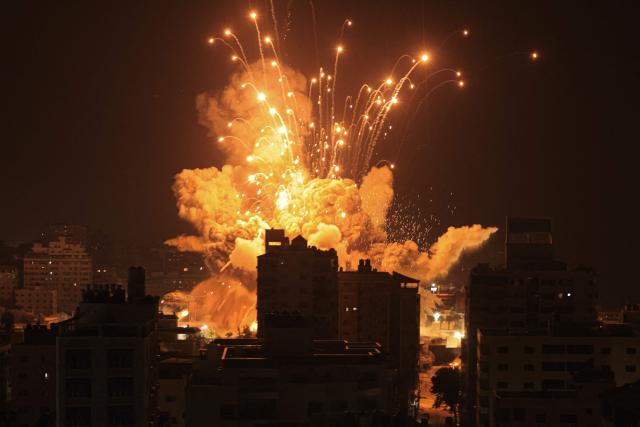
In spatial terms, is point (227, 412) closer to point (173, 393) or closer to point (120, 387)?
point (120, 387)

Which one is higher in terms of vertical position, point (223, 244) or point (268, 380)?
point (223, 244)

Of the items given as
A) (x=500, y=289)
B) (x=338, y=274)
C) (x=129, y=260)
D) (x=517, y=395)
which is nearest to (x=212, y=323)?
(x=338, y=274)

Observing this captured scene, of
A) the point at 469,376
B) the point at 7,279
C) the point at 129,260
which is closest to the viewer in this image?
the point at 469,376

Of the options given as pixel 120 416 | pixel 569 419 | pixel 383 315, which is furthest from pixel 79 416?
pixel 383 315

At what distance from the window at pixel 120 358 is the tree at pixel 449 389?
70.7ft

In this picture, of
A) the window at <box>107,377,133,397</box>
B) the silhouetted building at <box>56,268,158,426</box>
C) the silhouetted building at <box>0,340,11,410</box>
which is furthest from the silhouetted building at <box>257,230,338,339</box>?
the window at <box>107,377,133,397</box>

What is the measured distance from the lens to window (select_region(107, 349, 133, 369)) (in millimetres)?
24500

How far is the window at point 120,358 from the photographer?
80.4 ft

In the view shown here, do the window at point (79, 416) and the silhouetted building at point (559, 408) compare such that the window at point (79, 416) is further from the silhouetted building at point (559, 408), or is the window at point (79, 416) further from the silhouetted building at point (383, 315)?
the silhouetted building at point (383, 315)

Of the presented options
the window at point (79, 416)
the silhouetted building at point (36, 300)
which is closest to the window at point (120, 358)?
the window at point (79, 416)

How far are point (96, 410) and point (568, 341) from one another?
19221 mm

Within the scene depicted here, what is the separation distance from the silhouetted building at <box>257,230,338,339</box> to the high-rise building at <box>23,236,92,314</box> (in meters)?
56.0

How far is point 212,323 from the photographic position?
6575 centimetres

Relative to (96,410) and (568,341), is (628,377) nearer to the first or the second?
(568,341)
